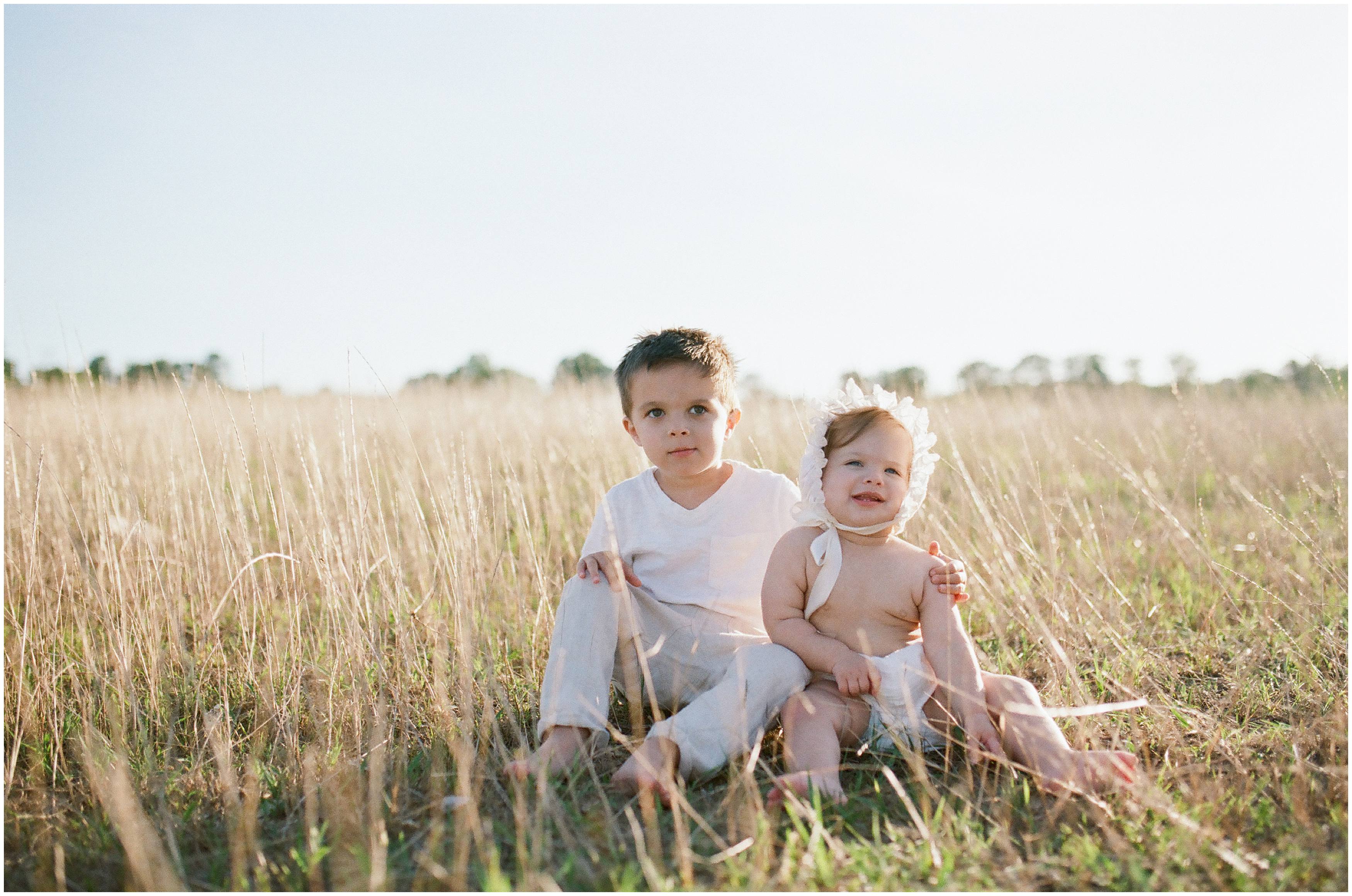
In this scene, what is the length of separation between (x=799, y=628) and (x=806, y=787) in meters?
0.39

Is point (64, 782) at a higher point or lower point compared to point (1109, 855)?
higher

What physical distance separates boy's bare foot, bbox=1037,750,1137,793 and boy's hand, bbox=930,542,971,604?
386 mm

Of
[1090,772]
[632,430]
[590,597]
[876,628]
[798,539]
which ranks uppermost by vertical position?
[632,430]

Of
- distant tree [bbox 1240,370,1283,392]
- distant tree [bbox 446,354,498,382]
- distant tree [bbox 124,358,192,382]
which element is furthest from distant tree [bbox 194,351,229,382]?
distant tree [bbox 1240,370,1283,392]

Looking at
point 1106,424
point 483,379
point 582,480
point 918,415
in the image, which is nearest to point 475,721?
point 918,415

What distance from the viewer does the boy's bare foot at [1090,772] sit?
1.65 meters

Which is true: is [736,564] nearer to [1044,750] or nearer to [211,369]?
[1044,750]

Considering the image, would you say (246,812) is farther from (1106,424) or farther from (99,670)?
(1106,424)

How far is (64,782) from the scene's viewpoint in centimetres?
195

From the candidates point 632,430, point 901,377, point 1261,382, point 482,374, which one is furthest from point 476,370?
point 632,430

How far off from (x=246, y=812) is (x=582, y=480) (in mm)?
2689

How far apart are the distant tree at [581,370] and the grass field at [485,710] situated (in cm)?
430

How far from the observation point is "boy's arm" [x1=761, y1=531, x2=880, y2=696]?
1848mm

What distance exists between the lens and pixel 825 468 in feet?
6.77
